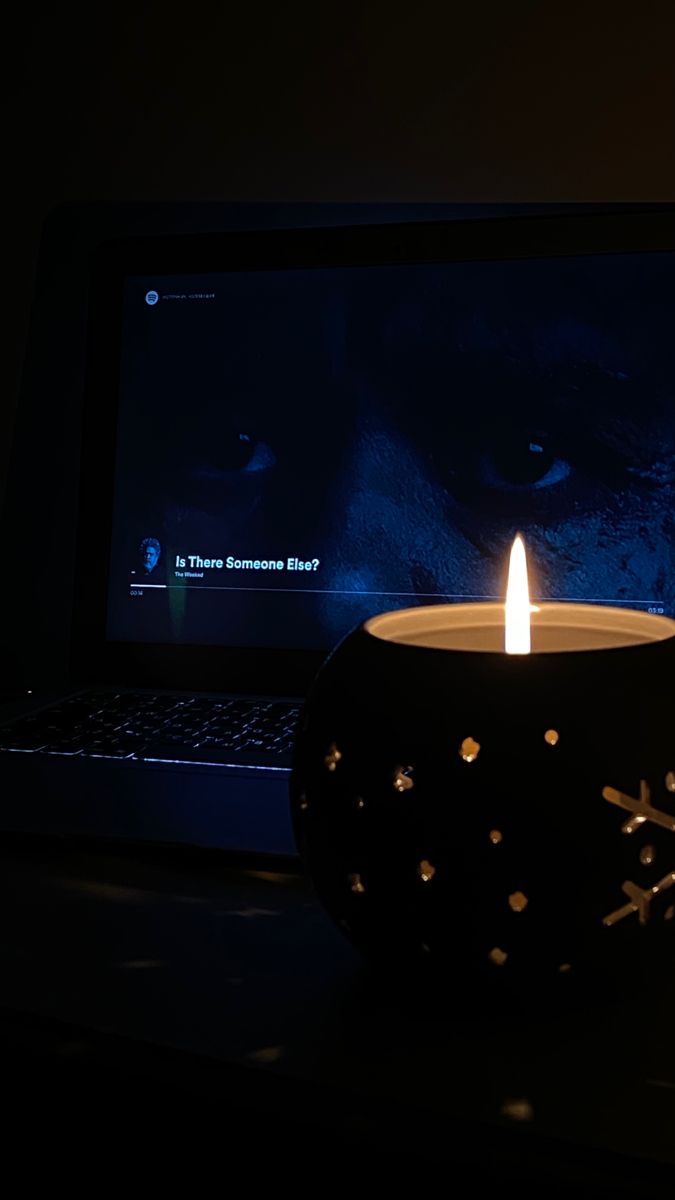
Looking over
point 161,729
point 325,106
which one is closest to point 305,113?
point 325,106

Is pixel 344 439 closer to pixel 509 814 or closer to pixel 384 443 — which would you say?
pixel 384 443

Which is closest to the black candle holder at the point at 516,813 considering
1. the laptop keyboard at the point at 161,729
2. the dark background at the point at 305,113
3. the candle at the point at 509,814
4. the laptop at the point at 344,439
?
the candle at the point at 509,814

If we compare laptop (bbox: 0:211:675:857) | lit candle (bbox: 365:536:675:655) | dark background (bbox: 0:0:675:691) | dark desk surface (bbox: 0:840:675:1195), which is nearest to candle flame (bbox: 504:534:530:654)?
lit candle (bbox: 365:536:675:655)

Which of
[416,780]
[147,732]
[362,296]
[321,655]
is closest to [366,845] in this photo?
[416,780]

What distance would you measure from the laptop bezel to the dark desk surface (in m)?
0.34

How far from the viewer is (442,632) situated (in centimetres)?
42

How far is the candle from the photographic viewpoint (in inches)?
13.0

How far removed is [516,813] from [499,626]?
107 millimetres

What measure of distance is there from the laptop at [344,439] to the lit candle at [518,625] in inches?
11.1

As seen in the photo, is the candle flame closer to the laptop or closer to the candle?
the candle

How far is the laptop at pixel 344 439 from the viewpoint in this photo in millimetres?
742

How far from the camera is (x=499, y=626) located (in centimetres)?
42

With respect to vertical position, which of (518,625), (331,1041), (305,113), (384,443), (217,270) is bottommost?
(331,1041)

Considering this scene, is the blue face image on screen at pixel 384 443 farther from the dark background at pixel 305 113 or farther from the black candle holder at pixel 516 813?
the black candle holder at pixel 516 813
